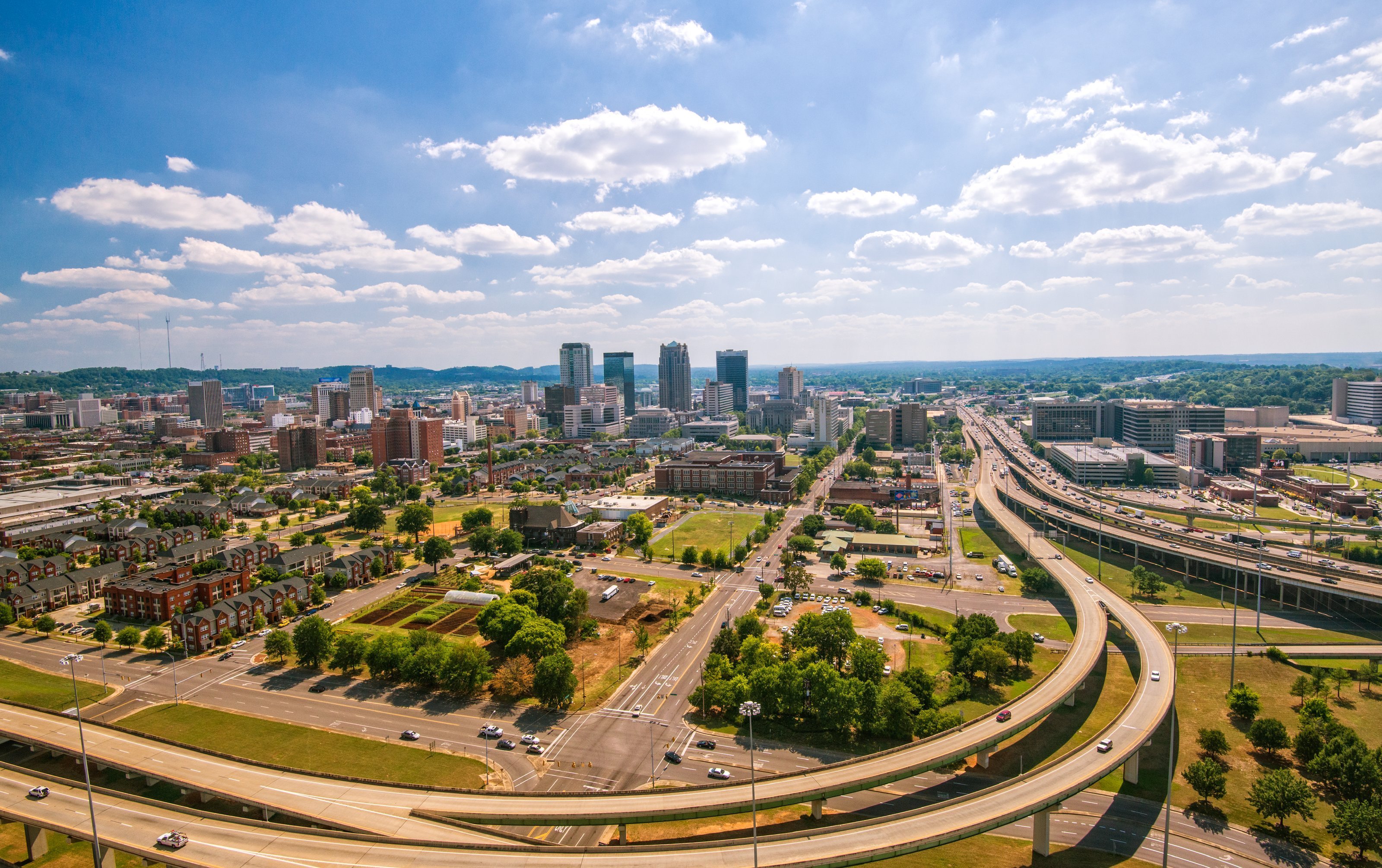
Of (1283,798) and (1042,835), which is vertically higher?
(1283,798)

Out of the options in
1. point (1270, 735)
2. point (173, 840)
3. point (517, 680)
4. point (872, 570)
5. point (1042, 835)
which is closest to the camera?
point (173, 840)

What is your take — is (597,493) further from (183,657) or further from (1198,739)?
(1198,739)

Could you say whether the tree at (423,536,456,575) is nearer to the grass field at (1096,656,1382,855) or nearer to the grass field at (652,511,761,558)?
the grass field at (652,511,761,558)

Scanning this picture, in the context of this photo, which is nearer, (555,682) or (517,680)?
(555,682)

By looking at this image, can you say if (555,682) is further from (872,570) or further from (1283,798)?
(1283,798)

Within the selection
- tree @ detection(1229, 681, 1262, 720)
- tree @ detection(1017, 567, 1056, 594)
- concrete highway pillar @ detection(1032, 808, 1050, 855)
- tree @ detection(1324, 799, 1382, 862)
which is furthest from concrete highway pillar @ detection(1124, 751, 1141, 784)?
tree @ detection(1017, 567, 1056, 594)

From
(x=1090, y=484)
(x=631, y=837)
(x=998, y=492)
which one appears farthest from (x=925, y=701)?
(x=1090, y=484)

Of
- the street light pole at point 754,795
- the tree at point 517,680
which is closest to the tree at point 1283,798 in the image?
the street light pole at point 754,795

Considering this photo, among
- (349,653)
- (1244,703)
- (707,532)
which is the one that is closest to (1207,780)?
(1244,703)
